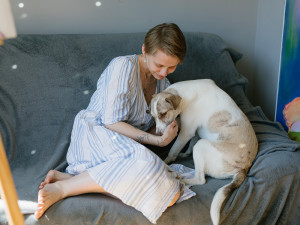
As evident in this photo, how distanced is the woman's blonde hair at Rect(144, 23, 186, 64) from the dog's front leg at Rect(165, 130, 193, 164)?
0.51m

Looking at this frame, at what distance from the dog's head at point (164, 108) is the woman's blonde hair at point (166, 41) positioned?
0.26m

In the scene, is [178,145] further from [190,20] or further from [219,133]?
[190,20]

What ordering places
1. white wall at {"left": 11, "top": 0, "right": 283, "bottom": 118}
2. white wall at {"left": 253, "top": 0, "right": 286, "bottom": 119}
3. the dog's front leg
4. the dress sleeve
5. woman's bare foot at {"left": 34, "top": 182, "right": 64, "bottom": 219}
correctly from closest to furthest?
woman's bare foot at {"left": 34, "top": 182, "right": 64, "bottom": 219} → the dress sleeve → the dog's front leg → white wall at {"left": 11, "top": 0, "right": 283, "bottom": 118} → white wall at {"left": 253, "top": 0, "right": 286, "bottom": 119}

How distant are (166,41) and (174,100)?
15.2 inches

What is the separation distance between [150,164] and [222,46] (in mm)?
1228

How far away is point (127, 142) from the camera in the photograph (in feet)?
5.61

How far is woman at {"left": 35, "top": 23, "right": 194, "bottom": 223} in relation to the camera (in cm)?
153

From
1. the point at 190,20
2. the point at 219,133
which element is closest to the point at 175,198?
the point at 219,133

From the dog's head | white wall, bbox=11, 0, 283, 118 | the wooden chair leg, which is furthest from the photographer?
white wall, bbox=11, 0, 283, 118

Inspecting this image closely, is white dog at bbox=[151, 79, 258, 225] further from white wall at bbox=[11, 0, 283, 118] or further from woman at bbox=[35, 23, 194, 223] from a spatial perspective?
white wall at bbox=[11, 0, 283, 118]

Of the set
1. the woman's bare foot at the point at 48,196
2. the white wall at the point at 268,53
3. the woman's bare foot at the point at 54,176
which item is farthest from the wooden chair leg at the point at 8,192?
the white wall at the point at 268,53

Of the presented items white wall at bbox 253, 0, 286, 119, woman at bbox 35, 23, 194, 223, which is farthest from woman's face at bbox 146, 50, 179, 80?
white wall at bbox 253, 0, 286, 119

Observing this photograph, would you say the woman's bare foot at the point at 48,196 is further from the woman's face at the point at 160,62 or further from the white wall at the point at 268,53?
the white wall at the point at 268,53

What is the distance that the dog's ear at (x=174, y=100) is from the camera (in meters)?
1.91
